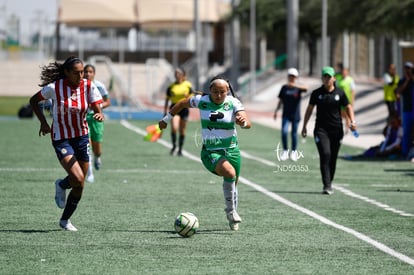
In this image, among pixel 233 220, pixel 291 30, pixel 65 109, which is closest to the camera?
pixel 65 109

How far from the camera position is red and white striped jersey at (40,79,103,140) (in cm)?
1370

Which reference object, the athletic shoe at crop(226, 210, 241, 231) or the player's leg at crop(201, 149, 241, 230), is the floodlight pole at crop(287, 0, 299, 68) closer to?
the player's leg at crop(201, 149, 241, 230)

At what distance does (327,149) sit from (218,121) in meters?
5.24

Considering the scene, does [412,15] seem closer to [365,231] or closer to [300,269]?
[365,231]

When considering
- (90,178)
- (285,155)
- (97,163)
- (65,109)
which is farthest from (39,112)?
(285,155)

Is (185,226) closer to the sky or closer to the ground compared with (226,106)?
closer to the ground

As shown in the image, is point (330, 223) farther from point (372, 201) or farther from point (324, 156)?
point (324, 156)

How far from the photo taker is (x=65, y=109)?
44.9ft

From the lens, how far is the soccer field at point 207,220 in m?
11.3

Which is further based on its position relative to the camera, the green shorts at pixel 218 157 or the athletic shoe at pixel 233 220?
the green shorts at pixel 218 157

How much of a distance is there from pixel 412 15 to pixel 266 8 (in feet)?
128

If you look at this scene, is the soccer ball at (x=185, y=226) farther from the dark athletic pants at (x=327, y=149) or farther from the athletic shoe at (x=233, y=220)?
the dark athletic pants at (x=327, y=149)

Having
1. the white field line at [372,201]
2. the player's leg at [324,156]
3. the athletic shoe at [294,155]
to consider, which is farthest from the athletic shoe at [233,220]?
the athletic shoe at [294,155]

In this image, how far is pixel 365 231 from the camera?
13898 millimetres
